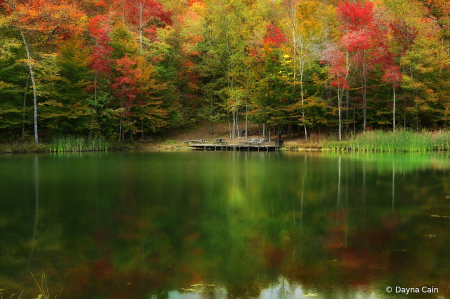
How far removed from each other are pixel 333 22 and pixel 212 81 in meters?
11.3

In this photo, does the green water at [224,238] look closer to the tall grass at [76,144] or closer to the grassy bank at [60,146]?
the grassy bank at [60,146]

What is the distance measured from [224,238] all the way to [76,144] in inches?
832

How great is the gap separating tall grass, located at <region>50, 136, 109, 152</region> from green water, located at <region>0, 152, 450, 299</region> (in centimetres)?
1400

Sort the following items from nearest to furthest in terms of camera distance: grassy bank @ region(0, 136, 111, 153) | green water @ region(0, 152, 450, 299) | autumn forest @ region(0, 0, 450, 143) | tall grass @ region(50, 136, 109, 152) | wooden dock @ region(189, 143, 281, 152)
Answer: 1. green water @ region(0, 152, 450, 299)
2. grassy bank @ region(0, 136, 111, 153)
3. autumn forest @ region(0, 0, 450, 143)
4. tall grass @ region(50, 136, 109, 152)
5. wooden dock @ region(189, 143, 281, 152)

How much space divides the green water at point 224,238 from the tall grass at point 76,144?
14.0 meters

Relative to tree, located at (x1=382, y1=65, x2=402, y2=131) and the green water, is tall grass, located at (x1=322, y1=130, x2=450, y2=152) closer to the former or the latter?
tree, located at (x1=382, y1=65, x2=402, y2=131)

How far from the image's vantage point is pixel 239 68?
2984cm

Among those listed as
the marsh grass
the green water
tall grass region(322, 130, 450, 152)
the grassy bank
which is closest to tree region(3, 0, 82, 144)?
the grassy bank

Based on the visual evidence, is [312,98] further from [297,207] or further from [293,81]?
[297,207]

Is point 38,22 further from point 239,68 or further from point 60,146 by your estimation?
point 239,68

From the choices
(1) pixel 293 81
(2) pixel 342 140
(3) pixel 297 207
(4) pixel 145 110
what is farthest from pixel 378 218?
(4) pixel 145 110

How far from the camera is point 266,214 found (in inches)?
279

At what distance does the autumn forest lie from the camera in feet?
77.4

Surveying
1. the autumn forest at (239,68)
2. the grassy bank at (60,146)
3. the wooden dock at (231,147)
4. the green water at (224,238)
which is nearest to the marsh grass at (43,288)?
the green water at (224,238)
